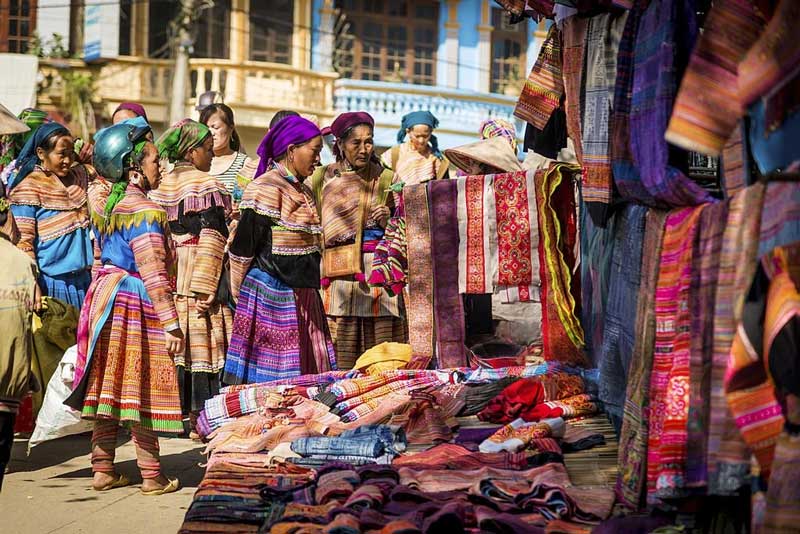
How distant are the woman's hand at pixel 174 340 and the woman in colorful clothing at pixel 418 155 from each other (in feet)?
13.4

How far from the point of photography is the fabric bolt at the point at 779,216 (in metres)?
3.36

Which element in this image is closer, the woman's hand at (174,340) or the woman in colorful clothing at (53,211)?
the woman's hand at (174,340)

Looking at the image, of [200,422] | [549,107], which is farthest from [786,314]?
[200,422]

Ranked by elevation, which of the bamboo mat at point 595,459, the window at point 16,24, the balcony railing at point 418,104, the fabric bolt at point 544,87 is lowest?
the bamboo mat at point 595,459

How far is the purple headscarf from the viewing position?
7617 millimetres

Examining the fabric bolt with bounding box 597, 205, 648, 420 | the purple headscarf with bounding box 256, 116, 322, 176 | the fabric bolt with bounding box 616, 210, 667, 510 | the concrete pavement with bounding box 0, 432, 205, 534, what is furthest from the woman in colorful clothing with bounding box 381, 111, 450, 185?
the fabric bolt with bounding box 616, 210, 667, 510

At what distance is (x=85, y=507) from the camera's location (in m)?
6.80

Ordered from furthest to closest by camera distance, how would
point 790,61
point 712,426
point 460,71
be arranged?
point 460,71 < point 712,426 < point 790,61

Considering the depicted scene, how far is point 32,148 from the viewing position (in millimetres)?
9250

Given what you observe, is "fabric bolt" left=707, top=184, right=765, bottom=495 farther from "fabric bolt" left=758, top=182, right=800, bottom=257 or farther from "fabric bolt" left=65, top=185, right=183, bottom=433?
"fabric bolt" left=65, top=185, right=183, bottom=433

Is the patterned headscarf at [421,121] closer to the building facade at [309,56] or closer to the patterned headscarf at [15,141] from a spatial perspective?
the patterned headscarf at [15,141]

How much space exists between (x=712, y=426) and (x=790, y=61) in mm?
1083

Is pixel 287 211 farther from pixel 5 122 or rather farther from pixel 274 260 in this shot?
→ pixel 5 122

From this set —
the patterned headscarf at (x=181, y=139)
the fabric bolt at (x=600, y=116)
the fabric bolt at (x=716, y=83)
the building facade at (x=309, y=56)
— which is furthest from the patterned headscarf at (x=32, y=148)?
the building facade at (x=309, y=56)
